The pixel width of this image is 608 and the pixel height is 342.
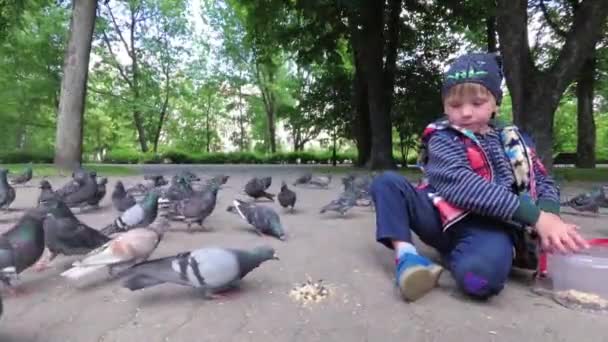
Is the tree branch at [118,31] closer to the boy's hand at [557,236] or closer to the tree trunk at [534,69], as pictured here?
the tree trunk at [534,69]

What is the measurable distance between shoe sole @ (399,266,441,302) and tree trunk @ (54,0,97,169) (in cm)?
1100

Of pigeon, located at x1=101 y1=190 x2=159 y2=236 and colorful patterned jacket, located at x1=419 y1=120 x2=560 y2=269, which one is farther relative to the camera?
pigeon, located at x1=101 y1=190 x2=159 y2=236

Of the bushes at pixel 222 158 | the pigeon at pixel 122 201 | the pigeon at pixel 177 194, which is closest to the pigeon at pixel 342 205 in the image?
the pigeon at pixel 177 194

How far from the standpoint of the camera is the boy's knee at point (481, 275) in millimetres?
2025

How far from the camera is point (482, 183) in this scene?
2.11 metres

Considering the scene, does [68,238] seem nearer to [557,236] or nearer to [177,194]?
[177,194]

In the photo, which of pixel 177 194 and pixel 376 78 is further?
pixel 376 78

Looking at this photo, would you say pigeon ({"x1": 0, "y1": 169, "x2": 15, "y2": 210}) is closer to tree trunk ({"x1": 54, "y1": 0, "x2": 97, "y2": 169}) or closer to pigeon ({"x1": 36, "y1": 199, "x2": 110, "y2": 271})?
pigeon ({"x1": 36, "y1": 199, "x2": 110, "y2": 271})

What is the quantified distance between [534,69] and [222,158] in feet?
83.8

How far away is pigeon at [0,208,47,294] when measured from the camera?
83.3 inches

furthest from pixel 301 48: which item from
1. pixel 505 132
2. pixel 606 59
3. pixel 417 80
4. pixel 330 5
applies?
pixel 505 132

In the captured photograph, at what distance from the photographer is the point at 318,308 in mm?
2098

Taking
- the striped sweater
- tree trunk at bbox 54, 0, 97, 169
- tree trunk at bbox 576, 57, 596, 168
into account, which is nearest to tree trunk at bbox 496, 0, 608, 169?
the striped sweater

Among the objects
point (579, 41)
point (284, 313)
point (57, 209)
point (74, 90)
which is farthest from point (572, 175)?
point (74, 90)
